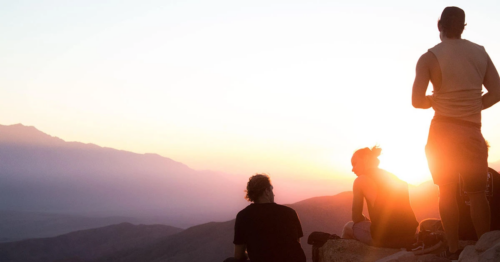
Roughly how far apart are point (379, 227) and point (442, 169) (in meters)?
1.53

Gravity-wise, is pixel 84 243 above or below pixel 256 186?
below

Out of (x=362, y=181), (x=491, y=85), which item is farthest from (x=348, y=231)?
(x=491, y=85)

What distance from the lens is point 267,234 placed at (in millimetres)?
4270

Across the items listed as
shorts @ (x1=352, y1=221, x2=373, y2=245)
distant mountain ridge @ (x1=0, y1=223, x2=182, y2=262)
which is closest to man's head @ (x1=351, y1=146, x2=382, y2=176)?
shorts @ (x1=352, y1=221, x2=373, y2=245)

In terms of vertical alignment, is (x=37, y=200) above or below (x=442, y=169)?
below

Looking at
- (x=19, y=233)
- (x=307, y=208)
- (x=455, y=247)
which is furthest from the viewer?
(x=19, y=233)

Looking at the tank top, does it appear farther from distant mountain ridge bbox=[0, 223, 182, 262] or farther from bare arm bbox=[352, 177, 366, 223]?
distant mountain ridge bbox=[0, 223, 182, 262]

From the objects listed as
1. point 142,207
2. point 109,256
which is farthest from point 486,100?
point 142,207

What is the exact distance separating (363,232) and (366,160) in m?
0.97

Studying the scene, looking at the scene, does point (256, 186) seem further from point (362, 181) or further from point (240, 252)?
point (362, 181)

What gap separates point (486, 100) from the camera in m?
3.90

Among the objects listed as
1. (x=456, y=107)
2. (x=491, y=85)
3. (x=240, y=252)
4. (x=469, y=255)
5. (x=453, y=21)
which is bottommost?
(x=240, y=252)

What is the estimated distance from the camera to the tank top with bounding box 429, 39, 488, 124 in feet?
12.5

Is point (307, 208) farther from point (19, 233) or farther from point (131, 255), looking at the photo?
point (19, 233)
